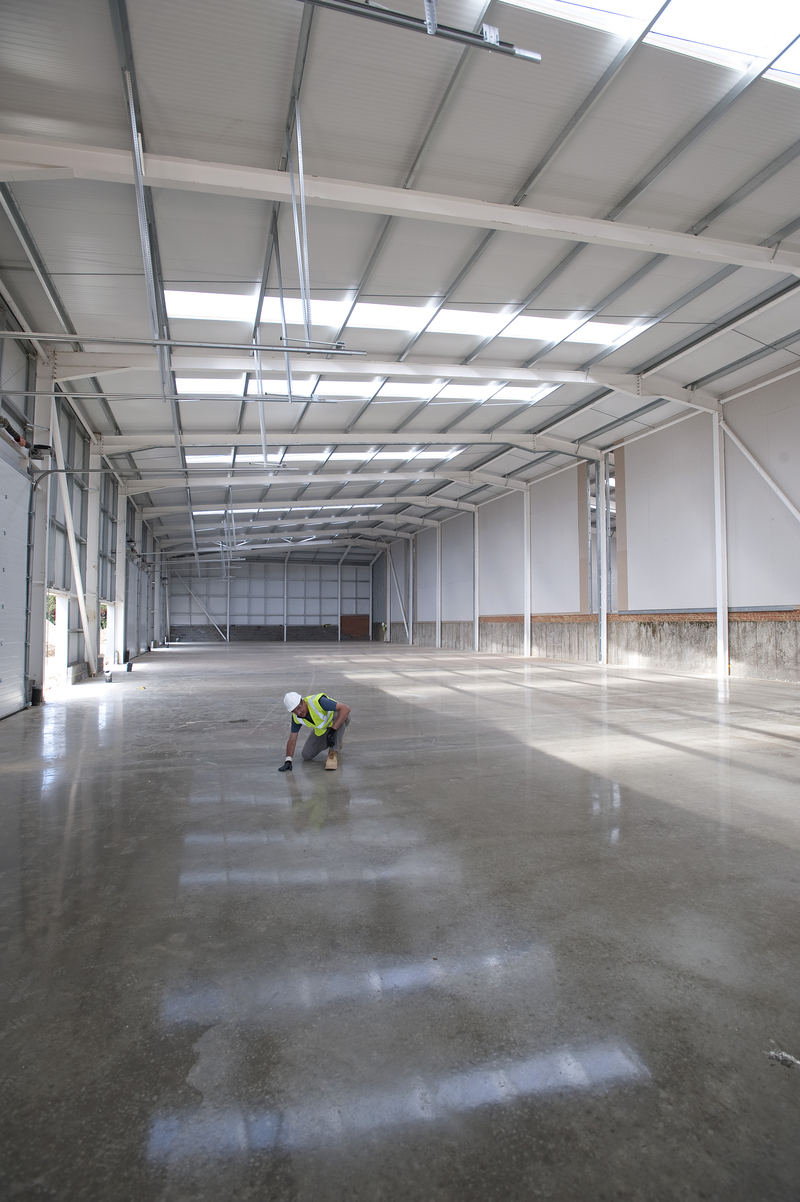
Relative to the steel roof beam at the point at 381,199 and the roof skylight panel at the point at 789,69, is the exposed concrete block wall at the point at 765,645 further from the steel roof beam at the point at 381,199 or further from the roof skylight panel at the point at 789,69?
the roof skylight panel at the point at 789,69

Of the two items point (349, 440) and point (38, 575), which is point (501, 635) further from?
point (38, 575)

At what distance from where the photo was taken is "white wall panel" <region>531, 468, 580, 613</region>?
1052 inches

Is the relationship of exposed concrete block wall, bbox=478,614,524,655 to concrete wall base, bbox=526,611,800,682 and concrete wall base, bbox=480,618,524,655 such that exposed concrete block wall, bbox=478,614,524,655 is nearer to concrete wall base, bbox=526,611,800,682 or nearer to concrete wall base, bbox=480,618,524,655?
concrete wall base, bbox=480,618,524,655

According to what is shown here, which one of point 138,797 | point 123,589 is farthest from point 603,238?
point 123,589

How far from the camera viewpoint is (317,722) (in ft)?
24.8

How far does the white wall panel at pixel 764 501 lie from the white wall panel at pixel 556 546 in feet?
27.9

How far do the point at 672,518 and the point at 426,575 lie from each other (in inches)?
982

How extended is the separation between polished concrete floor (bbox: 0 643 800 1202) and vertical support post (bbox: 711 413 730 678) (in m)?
13.1

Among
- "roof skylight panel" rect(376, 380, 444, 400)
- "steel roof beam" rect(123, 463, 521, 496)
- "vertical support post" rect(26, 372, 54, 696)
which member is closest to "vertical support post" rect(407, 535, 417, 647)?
"steel roof beam" rect(123, 463, 521, 496)

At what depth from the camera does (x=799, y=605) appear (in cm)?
1631

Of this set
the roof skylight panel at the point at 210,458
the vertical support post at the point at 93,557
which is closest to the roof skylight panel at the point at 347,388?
the roof skylight panel at the point at 210,458

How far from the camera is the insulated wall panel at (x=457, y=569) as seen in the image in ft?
124

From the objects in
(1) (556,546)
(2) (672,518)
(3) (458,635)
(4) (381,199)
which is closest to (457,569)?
(3) (458,635)

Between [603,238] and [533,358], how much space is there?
616 cm
